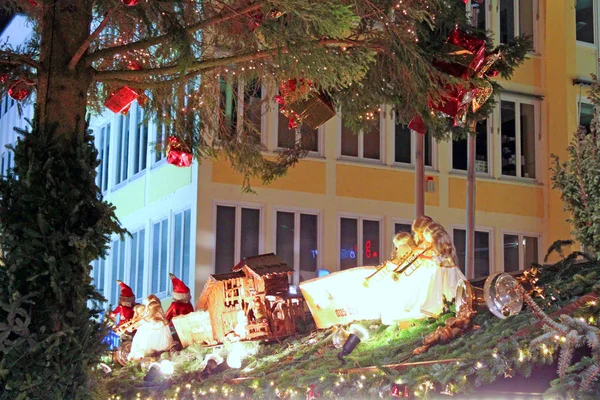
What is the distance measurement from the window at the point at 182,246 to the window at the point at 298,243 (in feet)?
6.00

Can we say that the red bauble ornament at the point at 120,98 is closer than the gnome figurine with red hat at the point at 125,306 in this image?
Yes

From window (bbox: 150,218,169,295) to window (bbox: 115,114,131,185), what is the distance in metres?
2.75

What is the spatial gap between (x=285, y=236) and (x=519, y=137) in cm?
636

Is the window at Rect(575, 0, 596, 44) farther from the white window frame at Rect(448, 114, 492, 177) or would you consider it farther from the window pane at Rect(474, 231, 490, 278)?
the window pane at Rect(474, 231, 490, 278)

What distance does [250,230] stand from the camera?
1916cm

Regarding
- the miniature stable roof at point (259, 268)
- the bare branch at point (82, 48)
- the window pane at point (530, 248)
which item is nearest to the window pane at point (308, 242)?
the window pane at point (530, 248)

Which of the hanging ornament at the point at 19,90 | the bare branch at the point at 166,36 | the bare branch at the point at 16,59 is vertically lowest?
the hanging ornament at the point at 19,90

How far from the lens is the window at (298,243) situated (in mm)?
19422

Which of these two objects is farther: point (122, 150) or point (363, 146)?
point (122, 150)

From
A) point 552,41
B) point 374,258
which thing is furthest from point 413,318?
point 552,41

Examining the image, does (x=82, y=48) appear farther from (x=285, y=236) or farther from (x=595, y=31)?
(x=595, y=31)

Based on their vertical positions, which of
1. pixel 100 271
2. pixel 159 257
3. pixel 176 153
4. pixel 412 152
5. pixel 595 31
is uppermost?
pixel 595 31

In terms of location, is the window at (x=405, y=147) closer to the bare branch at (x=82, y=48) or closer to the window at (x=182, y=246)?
the window at (x=182, y=246)

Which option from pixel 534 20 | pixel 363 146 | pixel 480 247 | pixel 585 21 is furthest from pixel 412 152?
pixel 585 21
